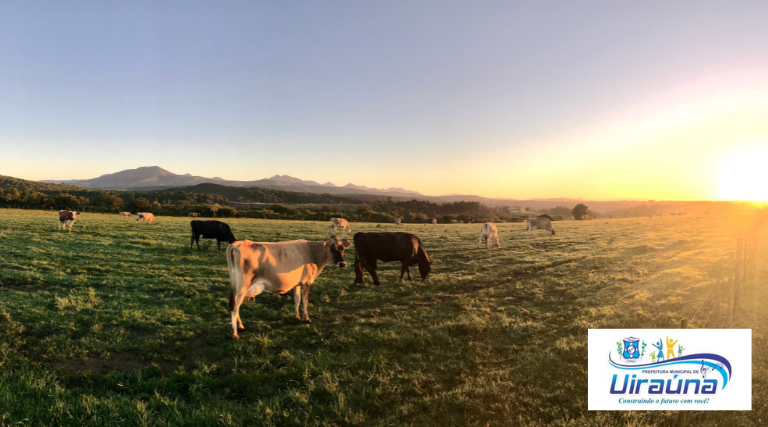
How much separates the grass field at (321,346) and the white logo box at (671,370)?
25 cm

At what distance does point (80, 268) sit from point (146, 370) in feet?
32.3

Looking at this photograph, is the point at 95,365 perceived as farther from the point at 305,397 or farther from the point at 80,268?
the point at 80,268

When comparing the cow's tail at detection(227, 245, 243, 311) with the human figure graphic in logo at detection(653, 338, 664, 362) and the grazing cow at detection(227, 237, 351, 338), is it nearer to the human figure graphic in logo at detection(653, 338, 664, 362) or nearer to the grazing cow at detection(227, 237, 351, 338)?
the grazing cow at detection(227, 237, 351, 338)

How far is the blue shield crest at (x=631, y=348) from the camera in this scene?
19.9 feet

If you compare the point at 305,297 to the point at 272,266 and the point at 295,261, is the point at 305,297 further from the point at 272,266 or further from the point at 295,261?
the point at 272,266

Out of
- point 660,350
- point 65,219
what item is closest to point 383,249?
point 660,350

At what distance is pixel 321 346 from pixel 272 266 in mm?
2424

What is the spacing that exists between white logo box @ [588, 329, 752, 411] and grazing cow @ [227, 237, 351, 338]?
6443mm

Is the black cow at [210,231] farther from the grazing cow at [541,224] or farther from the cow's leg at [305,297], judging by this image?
the grazing cow at [541,224]

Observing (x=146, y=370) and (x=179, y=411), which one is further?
(x=146, y=370)

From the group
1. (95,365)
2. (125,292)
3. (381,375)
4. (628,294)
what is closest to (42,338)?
(95,365)

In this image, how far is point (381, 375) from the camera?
5.53m

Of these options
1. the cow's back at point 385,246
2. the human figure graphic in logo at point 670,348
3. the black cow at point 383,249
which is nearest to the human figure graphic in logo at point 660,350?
the human figure graphic in logo at point 670,348

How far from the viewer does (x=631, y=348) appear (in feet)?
20.4
